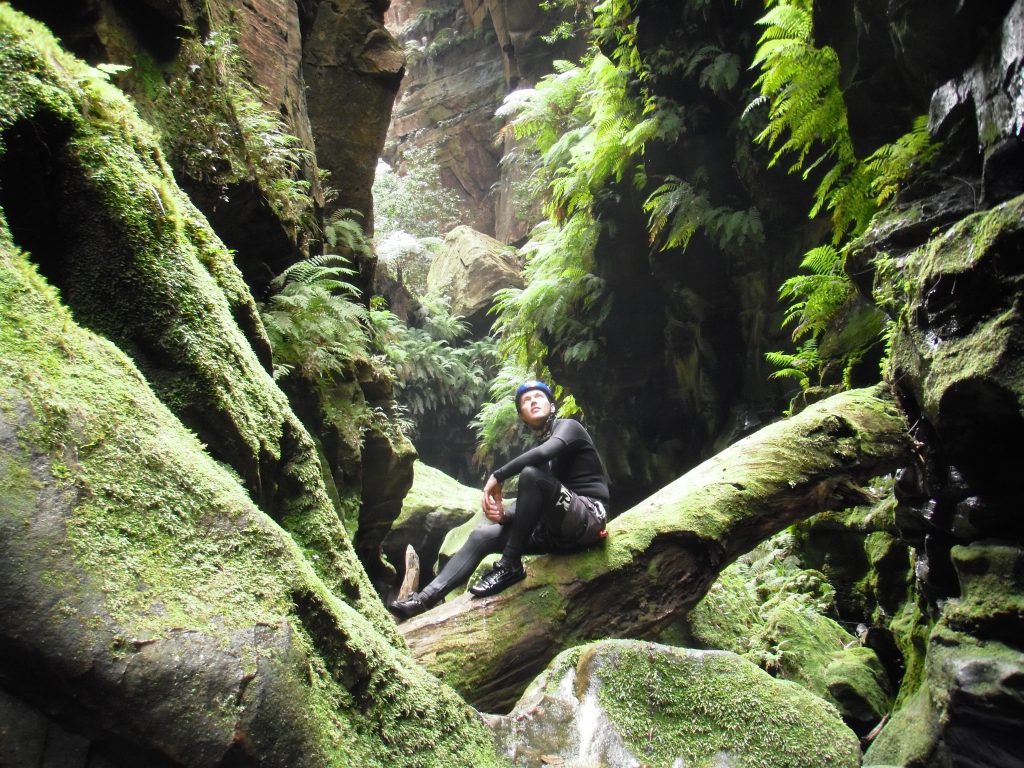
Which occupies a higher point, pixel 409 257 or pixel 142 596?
pixel 409 257

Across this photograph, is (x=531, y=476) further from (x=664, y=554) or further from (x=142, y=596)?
(x=142, y=596)

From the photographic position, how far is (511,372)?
46.8 feet

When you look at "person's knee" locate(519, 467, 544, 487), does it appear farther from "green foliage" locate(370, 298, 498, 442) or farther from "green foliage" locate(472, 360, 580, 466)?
"green foliage" locate(370, 298, 498, 442)

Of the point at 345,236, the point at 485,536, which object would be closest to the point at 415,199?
the point at 345,236

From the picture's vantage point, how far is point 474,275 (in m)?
18.9

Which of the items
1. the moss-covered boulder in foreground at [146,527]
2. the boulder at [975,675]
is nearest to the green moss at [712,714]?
the boulder at [975,675]

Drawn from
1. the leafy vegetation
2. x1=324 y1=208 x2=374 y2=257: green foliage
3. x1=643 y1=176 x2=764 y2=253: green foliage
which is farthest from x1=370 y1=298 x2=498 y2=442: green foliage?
x1=643 y1=176 x2=764 y2=253: green foliage

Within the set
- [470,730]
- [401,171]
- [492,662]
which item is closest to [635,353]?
[492,662]

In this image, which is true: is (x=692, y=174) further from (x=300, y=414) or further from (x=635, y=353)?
(x=300, y=414)

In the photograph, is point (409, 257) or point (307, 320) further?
point (409, 257)

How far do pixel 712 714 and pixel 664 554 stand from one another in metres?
1.62

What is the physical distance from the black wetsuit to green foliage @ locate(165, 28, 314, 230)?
2.92 meters

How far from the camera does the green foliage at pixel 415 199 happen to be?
21.1m

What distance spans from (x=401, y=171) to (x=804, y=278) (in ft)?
69.3
